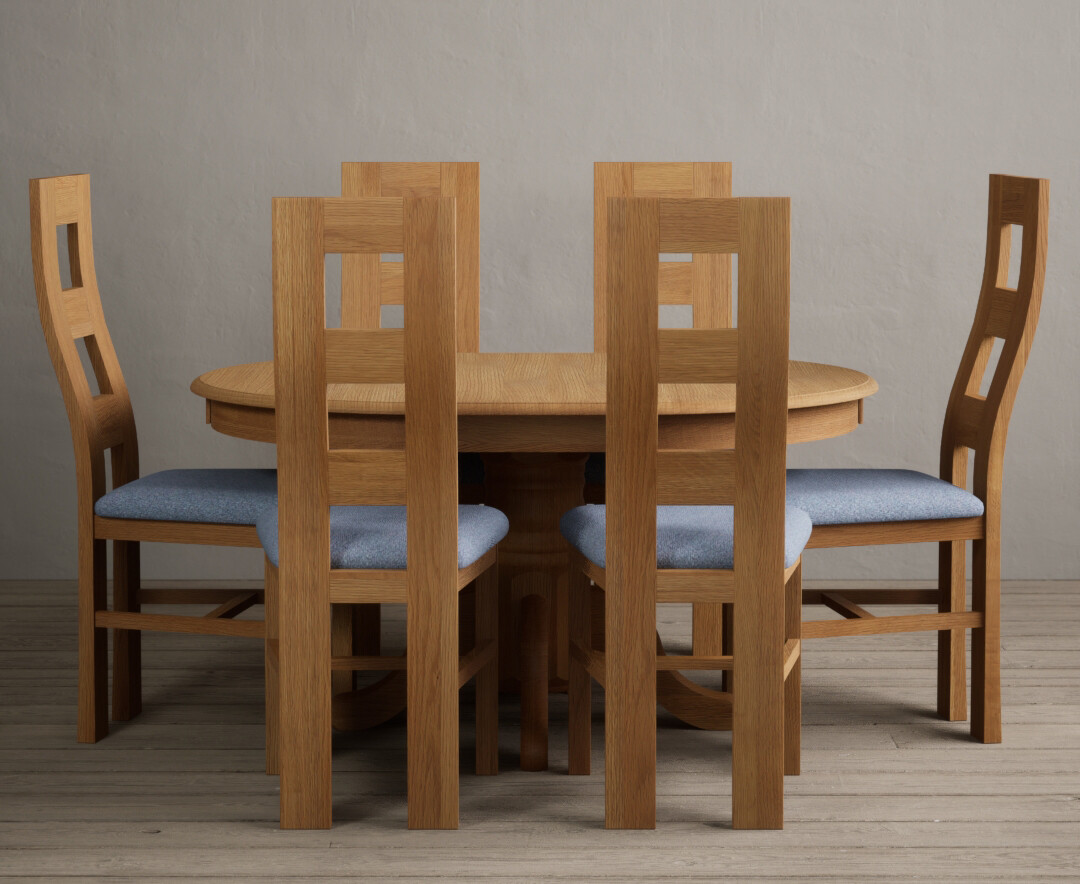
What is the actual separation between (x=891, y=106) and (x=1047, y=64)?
458mm

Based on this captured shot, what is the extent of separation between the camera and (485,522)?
7.57ft

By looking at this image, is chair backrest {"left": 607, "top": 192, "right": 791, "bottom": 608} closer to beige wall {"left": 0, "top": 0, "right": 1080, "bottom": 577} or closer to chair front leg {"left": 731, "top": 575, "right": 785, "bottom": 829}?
chair front leg {"left": 731, "top": 575, "right": 785, "bottom": 829}

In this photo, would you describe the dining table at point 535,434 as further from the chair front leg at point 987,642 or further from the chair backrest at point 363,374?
the chair front leg at point 987,642

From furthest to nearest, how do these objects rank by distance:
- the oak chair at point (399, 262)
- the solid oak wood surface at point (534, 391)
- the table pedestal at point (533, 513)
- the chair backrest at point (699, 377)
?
the oak chair at point (399, 262) → the table pedestal at point (533, 513) → the solid oak wood surface at point (534, 391) → the chair backrest at point (699, 377)

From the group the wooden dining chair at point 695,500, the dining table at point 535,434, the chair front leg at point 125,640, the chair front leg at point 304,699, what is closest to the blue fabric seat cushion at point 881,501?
the dining table at point 535,434

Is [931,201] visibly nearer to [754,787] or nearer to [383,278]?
[383,278]

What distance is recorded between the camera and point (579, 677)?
238 cm

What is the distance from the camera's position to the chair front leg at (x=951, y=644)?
2.71 meters

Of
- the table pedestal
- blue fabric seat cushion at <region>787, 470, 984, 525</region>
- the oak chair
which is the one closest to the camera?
blue fabric seat cushion at <region>787, 470, 984, 525</region>

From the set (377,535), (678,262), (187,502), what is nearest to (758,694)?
(377,535)

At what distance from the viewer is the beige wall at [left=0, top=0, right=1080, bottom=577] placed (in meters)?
3.79

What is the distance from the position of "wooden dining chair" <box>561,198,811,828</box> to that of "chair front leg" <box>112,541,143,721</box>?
3.37 feet

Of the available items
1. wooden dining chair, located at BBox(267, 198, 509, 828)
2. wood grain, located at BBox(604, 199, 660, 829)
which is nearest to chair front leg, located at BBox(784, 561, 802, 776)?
wood grain, located at BBox(604, 199, 660, 829)

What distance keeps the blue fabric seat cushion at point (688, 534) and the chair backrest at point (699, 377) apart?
0.12ft
